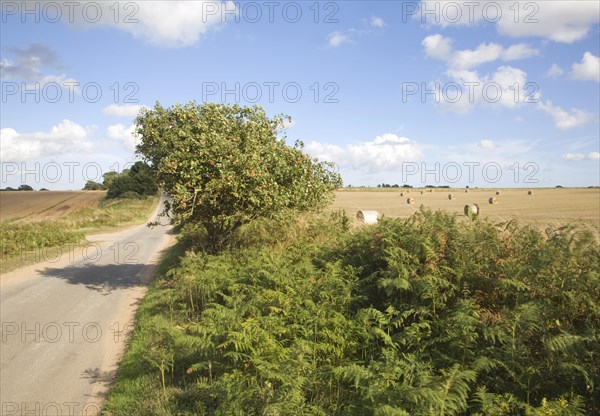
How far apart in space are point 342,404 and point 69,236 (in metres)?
27.6

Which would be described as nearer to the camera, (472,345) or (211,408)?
(472,345)

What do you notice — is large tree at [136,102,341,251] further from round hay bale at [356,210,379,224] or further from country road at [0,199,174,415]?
round hay bale at [356,210,379,224]

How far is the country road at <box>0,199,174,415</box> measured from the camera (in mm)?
7223

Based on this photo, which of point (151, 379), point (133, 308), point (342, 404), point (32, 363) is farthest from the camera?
point (133, 308)

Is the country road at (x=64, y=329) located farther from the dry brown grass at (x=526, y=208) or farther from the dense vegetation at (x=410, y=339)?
the dry brown grass at (x=526, y=208)

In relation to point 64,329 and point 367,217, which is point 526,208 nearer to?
point 367,217

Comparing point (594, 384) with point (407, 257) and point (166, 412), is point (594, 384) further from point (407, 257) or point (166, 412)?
point (166, 412)

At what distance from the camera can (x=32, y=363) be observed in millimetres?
8492

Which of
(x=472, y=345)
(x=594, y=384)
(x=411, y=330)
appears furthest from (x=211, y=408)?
(x=594, y=384)

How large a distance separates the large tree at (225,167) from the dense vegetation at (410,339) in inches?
175

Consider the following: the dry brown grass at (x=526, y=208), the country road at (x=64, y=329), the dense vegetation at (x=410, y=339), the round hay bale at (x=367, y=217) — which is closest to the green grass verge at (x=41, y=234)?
the country road at (x=64, y=329)

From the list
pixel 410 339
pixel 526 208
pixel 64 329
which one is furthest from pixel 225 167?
pixel 526 208

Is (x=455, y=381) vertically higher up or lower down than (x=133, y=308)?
higher up

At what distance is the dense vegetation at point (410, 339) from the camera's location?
4871 millimetres
